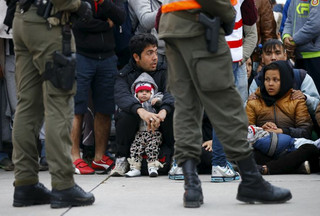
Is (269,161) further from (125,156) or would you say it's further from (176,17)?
(176,17)

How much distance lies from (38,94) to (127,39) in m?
2.87

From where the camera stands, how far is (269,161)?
5.89 metres

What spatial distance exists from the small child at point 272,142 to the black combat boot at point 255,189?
1920 millimetres

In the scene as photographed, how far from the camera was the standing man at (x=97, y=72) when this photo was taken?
608cm

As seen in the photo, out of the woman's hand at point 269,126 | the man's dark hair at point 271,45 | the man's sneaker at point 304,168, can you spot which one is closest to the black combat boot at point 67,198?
the man's sneaker at point 304,168

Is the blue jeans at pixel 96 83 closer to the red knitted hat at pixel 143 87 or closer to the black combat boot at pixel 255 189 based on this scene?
the red knitted hat at pixel 143 87

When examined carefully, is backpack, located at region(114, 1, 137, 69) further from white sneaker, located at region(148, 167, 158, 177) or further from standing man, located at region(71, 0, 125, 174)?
white sneaker, located at region(148, 167, 158, 177)

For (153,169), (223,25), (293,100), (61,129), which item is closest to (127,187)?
(153,169)

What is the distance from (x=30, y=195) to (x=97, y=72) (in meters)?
2.27

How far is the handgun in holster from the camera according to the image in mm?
3854

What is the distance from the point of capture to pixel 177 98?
13.4 feet

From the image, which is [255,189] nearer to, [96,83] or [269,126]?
[269,126]

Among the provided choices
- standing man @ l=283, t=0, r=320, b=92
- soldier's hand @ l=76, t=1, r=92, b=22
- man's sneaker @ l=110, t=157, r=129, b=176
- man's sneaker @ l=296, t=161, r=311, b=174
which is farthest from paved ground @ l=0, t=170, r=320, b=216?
standing man @ l=283, t=0, r=320, b=92

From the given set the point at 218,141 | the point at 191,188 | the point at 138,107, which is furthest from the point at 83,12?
the point at 138,107
